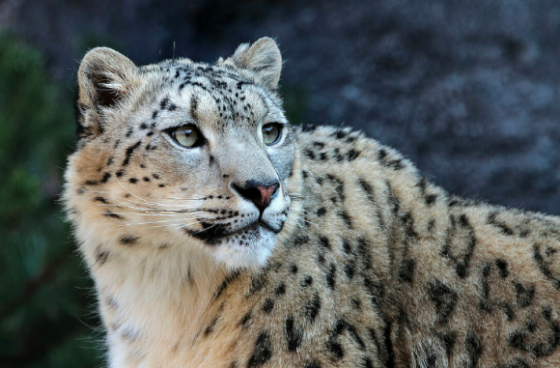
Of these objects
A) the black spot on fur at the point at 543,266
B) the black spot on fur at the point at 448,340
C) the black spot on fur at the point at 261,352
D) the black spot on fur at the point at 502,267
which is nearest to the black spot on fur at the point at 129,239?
the black spot on fur at the point at 261,352

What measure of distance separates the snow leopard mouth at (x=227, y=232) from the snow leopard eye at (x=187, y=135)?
416mm

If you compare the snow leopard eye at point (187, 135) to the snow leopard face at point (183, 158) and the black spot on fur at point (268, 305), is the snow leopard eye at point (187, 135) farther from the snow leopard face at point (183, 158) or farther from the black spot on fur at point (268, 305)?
the black spot on fur at point (268, 305)

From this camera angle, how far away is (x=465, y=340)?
3197 mm

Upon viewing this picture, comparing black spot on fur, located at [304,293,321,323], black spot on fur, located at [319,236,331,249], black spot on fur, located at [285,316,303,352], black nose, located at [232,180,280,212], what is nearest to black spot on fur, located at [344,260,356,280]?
black spot on fur, located at [319,236,331,249]

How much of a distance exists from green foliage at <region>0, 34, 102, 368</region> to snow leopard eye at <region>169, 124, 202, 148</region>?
6.60 feet

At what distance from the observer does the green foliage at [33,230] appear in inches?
202

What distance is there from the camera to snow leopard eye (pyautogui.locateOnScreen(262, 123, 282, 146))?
329 cm

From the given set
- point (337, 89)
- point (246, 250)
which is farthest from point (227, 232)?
point (337, 89)

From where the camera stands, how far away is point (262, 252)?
2.88 meters

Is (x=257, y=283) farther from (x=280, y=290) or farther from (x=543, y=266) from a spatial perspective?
(x=543, y=266)

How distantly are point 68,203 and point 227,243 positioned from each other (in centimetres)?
98

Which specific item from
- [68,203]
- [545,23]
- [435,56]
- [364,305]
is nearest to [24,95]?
[68,203]

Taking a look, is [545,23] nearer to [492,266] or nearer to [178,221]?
[492,266]

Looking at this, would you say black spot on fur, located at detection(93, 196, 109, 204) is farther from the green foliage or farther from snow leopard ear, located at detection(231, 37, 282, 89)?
the green foliage
